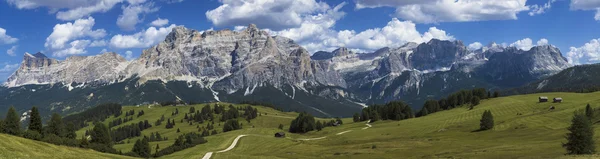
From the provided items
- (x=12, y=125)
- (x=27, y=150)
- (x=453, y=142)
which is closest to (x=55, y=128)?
(x=12, y=125)

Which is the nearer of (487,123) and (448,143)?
(448,143)

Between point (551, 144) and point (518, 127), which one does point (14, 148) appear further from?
point (518, 127)

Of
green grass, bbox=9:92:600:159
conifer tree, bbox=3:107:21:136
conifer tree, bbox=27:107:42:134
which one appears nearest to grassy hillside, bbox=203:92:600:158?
green grass, bbox=9:92:600:159

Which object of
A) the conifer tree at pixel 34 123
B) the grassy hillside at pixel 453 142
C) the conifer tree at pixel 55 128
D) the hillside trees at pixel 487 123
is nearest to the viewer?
the grassy hillside at pixel 453 142

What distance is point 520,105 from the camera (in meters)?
186

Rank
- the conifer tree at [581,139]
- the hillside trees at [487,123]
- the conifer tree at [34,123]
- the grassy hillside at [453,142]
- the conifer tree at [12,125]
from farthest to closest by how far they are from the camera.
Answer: the hillside trees at [487,123] → the conifer tree at [34,123] → the conifer tree at [12,125] → the grassy hillside at [453,142] → the conifer tree at [581,139]

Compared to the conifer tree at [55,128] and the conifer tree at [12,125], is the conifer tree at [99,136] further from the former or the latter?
the conifer tree at [12,125]

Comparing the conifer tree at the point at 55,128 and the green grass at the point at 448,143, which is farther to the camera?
the conifer tree at the point at 55,128

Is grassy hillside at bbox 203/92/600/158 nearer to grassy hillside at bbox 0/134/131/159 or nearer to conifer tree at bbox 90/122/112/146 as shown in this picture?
grassy hillside at bbox 0/134/131/159

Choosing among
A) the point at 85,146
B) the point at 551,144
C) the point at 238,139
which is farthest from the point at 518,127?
the point at 85,146

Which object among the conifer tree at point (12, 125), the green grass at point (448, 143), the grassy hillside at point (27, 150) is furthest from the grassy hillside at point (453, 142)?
the conifer tree at point (12, 125)

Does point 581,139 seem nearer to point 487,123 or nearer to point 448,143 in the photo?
point 448,143

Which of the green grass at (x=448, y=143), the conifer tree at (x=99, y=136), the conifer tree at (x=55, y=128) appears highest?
the conifer tree at (x=55, y=128)

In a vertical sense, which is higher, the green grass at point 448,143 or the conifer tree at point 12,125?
the conifer tree at point 12,125
